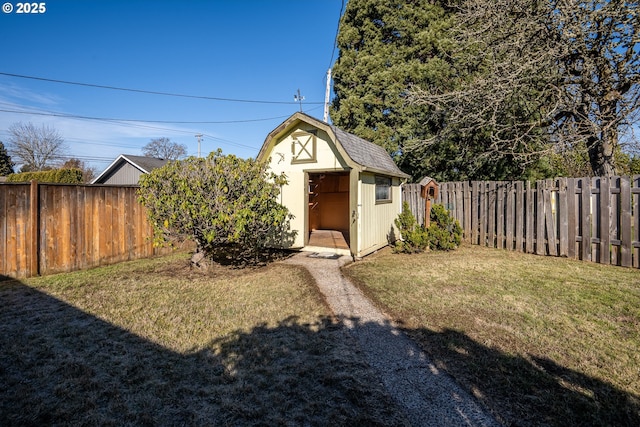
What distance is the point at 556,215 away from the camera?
25.2ft

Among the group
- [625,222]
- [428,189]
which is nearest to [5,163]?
[428,189]

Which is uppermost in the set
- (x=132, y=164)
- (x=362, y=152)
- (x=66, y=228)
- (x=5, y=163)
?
(x=5, y=163)

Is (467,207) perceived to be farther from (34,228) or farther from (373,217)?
(34,228)

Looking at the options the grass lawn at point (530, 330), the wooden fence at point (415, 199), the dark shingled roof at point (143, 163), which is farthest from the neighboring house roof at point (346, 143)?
the dark shingled roof at point (143, 163)

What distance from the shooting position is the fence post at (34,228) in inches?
237

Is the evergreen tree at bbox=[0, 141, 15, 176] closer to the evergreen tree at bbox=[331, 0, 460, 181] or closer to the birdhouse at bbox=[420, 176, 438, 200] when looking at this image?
the evergreen tree at bbox=[331, 0, 460, 181]

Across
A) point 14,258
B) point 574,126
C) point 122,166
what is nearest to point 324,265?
point 14,258

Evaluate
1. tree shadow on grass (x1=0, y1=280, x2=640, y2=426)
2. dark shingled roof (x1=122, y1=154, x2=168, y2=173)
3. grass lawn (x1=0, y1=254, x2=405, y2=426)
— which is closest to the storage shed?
grass lawn (x1=0, y1=254, x2=405, y2=426)

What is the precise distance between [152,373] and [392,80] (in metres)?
13.4

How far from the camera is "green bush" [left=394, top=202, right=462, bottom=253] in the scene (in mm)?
8445

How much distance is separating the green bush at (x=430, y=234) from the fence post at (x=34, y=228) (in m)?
8.12

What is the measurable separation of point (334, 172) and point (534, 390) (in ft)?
22.2

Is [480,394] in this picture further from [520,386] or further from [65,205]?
[65,205]

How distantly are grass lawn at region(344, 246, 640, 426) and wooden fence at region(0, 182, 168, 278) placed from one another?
566 cm
